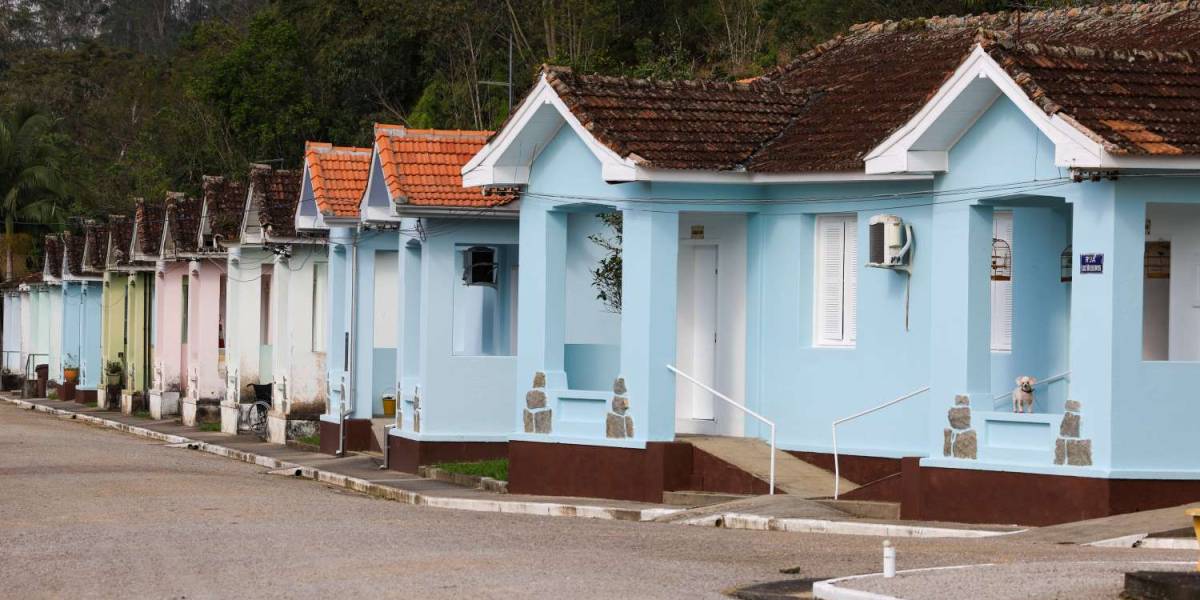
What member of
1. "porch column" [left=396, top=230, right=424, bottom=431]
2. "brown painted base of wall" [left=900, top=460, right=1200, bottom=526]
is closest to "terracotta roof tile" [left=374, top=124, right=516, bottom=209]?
"porch column" [left=396, top=230, right=424, bottom=431]

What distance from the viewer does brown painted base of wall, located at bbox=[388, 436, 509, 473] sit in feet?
80.4

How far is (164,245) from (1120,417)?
27487mm

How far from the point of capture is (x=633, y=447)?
19.9m

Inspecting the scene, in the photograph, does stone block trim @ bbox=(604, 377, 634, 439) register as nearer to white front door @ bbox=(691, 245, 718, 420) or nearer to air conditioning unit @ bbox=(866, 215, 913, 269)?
Answer: white front door @ bbox=(691, 245, 718, 420)

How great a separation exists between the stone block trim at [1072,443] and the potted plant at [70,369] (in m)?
39.1

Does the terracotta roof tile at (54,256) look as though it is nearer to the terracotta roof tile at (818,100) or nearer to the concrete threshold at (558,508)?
the concrete threshold at (558,508)

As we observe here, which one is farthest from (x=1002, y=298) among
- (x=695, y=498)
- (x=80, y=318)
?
(x=80, y=318)

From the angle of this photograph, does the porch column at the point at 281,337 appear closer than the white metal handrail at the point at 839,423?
No

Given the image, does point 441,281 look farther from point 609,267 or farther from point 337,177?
point 337,177

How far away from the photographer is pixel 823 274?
20438 mm

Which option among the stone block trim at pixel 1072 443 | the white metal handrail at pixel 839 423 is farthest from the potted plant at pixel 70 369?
the stone block trim at pixel 1072 443

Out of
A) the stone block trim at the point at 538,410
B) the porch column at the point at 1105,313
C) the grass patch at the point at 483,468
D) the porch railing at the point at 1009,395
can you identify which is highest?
the porch column at the point at 1105,313

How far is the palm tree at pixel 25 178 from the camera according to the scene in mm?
68188

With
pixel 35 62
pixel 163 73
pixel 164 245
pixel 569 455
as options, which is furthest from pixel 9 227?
pixel 569 455
